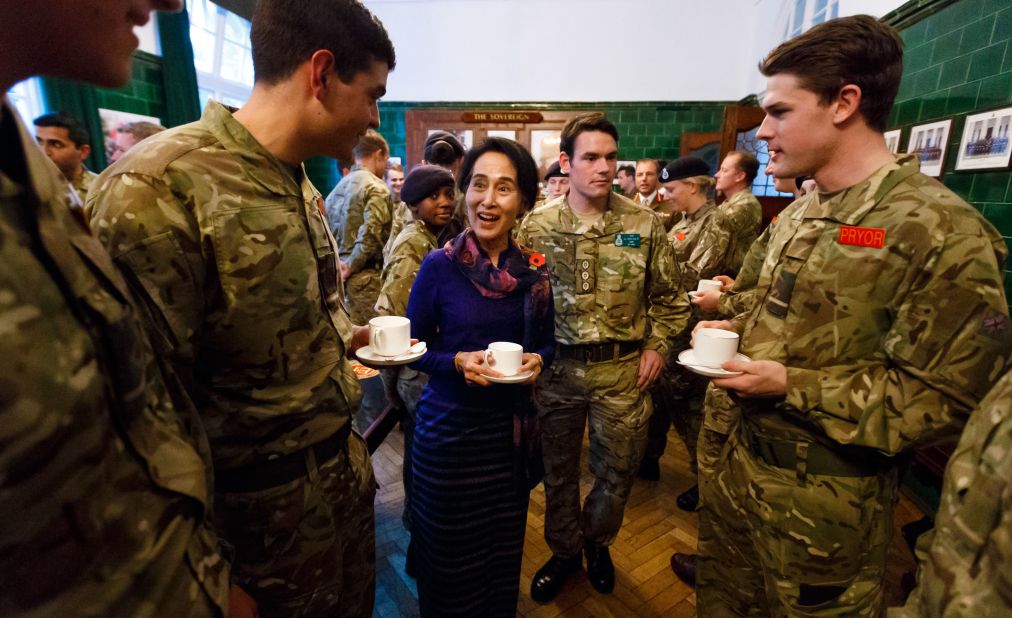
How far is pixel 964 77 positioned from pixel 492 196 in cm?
284

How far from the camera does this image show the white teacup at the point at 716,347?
1.22 meters

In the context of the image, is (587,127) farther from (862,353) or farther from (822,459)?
(822,459)

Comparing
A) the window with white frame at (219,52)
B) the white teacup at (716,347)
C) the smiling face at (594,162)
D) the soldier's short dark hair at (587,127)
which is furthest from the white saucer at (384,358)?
the window with white frame at (219,52)

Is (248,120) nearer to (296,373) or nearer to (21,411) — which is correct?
(296,373)

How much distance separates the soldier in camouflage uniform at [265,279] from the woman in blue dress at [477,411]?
15.0 inches

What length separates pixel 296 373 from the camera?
41.1 inches

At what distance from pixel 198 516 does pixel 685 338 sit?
2.90 meters

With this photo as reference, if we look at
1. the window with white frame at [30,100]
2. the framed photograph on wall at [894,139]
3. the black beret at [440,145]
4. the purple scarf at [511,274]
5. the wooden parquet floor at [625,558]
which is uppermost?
the window with white frame at [30,100]

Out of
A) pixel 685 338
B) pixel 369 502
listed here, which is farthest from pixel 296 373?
pixel 685 338

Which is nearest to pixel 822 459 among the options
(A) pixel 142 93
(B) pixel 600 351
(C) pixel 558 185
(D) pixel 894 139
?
(B) pixel 600 351

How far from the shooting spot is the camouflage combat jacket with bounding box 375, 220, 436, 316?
6.28 ft

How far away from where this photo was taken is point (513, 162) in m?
1.63

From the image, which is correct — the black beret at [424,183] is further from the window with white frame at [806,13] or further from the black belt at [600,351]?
the window with white frame at [806,13]

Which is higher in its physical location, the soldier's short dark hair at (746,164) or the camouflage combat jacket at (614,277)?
the soldier's short dark hair at (746,164)
